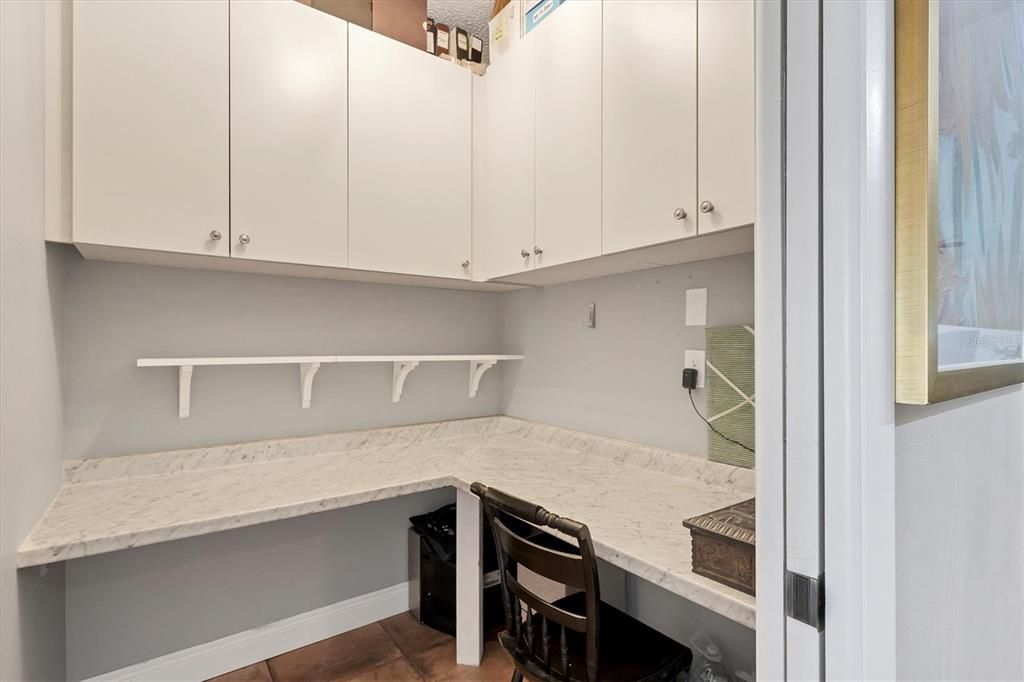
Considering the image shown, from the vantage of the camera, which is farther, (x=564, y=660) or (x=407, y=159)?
(x=407, y=159)

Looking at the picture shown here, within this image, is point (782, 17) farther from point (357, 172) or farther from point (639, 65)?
point (357, 172)

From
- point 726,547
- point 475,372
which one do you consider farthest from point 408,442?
point 726,547

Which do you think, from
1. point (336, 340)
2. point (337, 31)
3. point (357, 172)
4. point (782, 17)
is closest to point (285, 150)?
point (357, 172)

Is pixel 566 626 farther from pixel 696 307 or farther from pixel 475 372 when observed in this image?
pixel 475 372

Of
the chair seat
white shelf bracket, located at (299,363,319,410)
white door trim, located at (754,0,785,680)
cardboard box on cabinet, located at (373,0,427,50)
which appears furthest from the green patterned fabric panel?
cardboard box on cabinet, located at (373,0,427,50)

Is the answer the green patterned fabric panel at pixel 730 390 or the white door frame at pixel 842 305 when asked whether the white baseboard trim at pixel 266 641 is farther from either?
the white door frame at pixel 842 305

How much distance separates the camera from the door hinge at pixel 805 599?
2.04 feet

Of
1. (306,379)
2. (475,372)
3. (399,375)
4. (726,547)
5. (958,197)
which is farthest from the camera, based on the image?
(475,372)

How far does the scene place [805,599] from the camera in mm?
632

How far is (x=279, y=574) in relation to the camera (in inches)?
82.3

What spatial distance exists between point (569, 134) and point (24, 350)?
1662 mm

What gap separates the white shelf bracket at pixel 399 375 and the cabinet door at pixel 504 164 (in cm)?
51

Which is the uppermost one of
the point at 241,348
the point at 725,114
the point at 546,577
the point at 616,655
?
the point at 725,114

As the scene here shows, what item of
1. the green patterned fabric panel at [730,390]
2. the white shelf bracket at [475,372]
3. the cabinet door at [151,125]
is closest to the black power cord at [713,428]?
the green patterned fabric panel at [730,390]
